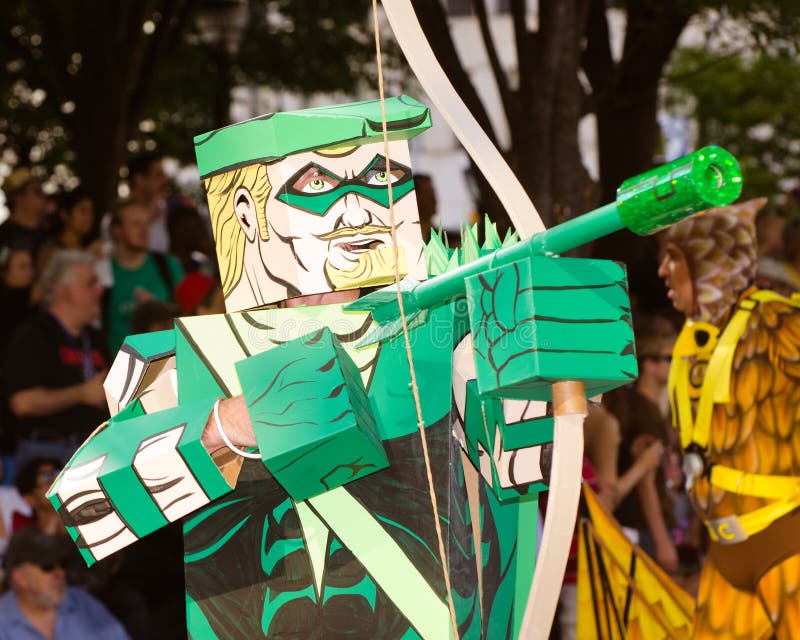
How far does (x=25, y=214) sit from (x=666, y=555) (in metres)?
3.52

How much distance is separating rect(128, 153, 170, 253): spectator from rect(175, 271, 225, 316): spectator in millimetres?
845

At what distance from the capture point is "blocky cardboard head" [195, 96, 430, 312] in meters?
2.63

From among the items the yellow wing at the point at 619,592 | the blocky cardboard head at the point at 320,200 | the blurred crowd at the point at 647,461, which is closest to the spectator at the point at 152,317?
the blurred crowd at the point at 647,461

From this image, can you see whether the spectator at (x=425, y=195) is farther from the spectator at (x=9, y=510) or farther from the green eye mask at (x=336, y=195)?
the green eye mask at (x=336, y=195)

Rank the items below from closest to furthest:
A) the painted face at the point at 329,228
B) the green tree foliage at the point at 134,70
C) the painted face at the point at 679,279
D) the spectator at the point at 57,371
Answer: the painted face at the point at 329,228, the painted face at the point at 679,279, the spectator at the point at 57,371, the green tree foliage at the point at 134,70

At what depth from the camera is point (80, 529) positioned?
257cm

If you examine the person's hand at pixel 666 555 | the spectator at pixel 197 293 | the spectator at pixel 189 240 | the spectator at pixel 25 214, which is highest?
the spectator at pixel 25 214

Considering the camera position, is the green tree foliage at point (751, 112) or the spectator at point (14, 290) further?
the green tree foliage at point (751, 112)

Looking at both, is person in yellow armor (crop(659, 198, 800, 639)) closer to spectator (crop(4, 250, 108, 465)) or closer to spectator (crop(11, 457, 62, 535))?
spectator (crop(11, 457, 62, 535))

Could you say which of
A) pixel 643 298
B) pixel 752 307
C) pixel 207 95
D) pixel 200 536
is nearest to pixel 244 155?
pixel 200 536

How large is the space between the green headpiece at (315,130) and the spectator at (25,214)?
13.4 feet

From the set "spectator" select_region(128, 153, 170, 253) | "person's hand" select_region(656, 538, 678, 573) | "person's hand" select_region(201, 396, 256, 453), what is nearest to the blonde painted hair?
"person's hand" select_region(201, 396, 256, 453)

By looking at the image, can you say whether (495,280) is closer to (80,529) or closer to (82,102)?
(80,529)

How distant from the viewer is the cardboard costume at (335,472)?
2545 millimetres
